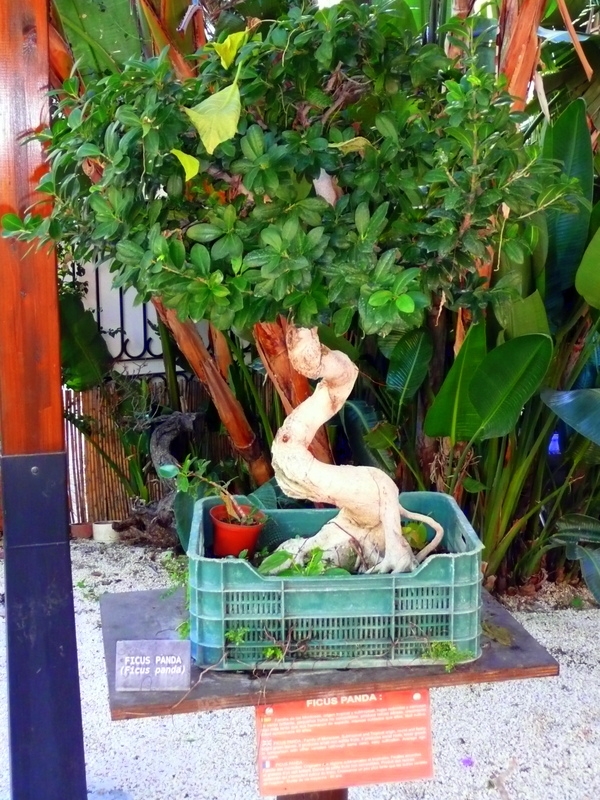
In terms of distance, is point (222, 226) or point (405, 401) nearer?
point (222, 226)

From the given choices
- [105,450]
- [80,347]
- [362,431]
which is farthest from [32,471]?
[105,450]

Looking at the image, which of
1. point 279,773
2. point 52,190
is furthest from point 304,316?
point 279,773

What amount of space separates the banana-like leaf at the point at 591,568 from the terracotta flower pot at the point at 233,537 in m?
1.31

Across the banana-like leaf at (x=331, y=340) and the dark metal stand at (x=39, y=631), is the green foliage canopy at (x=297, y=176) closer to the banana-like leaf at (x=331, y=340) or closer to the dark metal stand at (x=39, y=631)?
the dark metal stand at (x=39, y=631)

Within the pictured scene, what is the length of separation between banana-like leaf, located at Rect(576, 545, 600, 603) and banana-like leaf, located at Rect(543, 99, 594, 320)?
2.39 ft

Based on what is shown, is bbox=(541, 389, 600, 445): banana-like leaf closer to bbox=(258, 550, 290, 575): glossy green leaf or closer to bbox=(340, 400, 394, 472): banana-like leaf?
bbox=(340, 400, 394, 472): banana-like leaf

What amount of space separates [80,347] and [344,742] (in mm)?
2316

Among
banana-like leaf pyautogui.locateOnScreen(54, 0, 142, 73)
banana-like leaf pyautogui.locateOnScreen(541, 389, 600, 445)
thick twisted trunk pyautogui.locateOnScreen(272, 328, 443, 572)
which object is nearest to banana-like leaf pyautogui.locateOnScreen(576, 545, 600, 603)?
banana-like leaf pyautogui.locateOnScreen(541, 389, 600, 445)

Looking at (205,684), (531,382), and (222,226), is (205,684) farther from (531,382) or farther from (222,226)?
(531,382)

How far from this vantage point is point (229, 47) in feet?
2.93

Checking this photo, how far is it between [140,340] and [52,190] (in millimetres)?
Answer: 2515

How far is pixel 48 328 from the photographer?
1.13 meters

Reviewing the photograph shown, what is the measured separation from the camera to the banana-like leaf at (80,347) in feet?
9.92

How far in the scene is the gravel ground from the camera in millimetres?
1791
